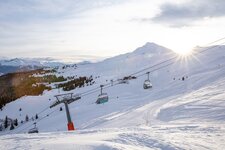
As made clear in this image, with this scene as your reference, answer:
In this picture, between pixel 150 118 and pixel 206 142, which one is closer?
pixel 206 142

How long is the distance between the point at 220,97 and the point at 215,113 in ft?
33.3

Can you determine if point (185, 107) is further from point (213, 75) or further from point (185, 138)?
point (213, 75)

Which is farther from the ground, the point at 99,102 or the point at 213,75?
the point at 213,75

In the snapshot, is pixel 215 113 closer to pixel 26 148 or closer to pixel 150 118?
pixel 150 118

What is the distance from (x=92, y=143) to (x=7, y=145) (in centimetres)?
346

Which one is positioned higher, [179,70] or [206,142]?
[179,70]

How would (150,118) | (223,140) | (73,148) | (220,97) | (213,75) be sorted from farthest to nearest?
1. (213,75)
2. (220,97)
3. (150,118)
4. (223,140)
5. (73,148)

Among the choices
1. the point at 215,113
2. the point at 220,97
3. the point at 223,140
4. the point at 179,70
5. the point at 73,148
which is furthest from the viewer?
the point at 179,70

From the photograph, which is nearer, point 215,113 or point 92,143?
point 92,143

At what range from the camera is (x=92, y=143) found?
1158 cm

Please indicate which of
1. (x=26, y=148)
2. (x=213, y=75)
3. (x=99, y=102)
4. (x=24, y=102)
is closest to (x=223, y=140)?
(x=26, y=148)

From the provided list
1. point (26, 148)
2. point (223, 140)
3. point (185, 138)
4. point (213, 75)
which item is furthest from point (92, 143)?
point (213, 75)

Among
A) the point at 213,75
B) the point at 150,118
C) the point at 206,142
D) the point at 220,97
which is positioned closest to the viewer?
the point at 206,142

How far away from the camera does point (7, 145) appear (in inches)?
491
